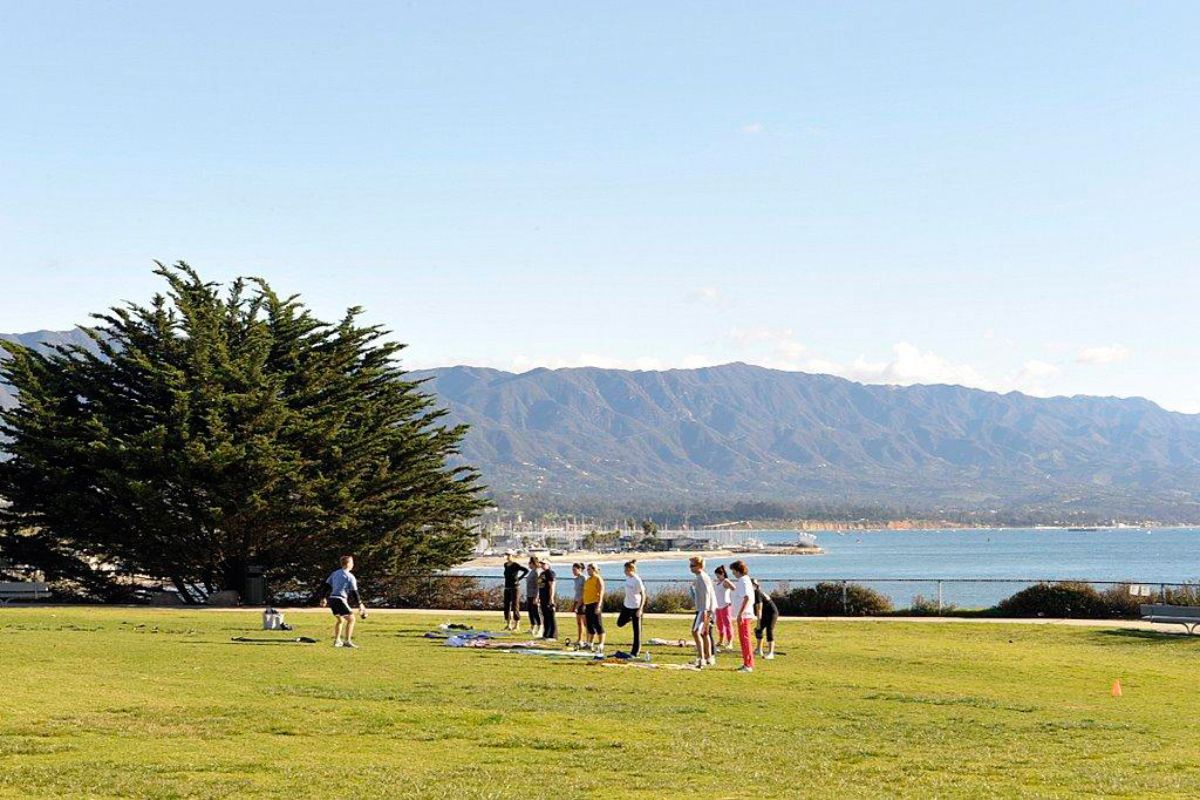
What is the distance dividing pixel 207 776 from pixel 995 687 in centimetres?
1308

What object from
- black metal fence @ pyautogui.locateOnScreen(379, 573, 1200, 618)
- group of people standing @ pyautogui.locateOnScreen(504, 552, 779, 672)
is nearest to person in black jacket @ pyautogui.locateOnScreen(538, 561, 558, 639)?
group of people standing @ pyautogui.locateOnScreen(504, 552, 779, 672)

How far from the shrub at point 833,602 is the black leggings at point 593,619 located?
15.0 m

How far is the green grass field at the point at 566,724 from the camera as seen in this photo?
11.9 metres

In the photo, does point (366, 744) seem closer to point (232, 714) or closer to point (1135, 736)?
point (232, 714)

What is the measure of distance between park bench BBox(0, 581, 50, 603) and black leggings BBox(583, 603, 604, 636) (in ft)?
80.0

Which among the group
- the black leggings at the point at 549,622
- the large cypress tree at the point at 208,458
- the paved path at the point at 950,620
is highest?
the large cypress tree at the point at 208,458

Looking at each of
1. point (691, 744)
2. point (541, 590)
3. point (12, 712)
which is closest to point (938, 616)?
point (541, 590)

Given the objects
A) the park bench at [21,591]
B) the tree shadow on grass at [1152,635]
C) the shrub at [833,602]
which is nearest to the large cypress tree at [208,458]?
the park bench at [21,591]

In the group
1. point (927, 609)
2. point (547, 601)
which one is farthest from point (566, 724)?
point (927, 609)

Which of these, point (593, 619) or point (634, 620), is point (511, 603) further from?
point (634, 620)

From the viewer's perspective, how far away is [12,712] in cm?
1470

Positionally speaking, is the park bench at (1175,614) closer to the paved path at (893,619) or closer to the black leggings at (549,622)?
the paved path at (893,619)

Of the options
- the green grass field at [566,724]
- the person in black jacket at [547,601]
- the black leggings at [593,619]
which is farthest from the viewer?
the person in black jacket at [547,601]

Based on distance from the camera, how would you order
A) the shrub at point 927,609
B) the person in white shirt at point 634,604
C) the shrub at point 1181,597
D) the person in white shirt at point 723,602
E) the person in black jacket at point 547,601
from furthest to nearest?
the shrub at point 927,609
the shrub at point 1181,597
the person in black jacket at point 547,601
the person in white shirt at point 634,604
the person in white shirt at point 723,602
